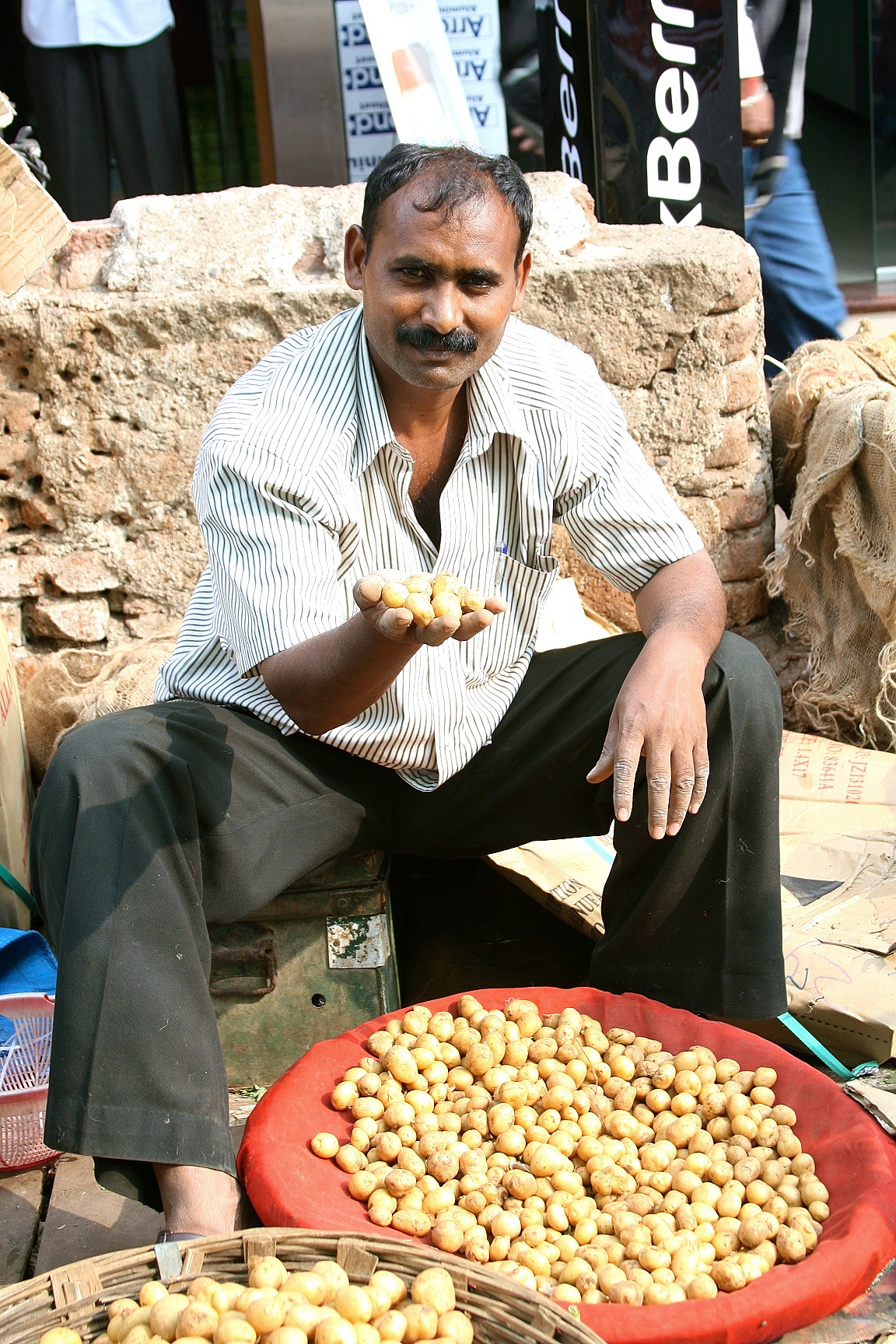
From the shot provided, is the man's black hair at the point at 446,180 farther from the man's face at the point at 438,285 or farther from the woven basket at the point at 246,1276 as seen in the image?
the woven basket at the point at 246,1276

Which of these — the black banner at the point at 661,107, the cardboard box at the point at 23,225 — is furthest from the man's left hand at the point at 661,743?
the black banner at the point at 661,107

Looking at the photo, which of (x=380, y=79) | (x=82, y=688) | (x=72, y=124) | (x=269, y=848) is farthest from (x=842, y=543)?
(x=72, y=124)

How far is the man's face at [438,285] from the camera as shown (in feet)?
6.72

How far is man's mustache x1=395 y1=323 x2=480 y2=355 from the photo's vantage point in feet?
6.79

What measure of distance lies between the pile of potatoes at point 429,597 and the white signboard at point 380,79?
3.58m

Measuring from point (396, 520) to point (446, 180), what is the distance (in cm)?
56

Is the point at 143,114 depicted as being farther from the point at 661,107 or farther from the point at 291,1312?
the point at 291,1312

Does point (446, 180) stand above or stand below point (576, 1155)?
above

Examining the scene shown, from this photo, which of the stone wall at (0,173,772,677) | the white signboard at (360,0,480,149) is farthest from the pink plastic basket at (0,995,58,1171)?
the white signboard at (360,0,480,149)

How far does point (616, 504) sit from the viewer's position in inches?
91.4

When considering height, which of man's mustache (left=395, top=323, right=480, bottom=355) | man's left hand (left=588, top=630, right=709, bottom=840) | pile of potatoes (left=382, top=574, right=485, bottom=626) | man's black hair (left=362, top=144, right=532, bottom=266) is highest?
man's black hair (left=362, top=144, right=532, bottom=266)

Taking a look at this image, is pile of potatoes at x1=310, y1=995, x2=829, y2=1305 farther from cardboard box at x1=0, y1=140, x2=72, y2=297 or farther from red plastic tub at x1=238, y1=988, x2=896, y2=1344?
cardboard box at x1=0, y1=140, x2=72, y2=297

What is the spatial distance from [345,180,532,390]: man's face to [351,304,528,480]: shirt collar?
69 millimetres

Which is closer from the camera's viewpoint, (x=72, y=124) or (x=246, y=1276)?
(x=246, y=1276)
